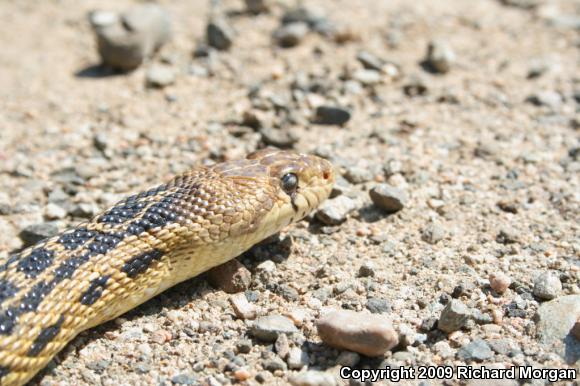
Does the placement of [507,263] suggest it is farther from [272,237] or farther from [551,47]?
[551,47]

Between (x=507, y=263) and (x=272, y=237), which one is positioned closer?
(x=507, y=263)

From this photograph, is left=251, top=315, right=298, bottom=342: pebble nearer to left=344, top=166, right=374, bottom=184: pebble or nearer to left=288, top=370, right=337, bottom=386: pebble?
left=288, top=370, right=337, bottom=386: pebble

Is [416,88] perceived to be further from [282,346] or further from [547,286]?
[282,346]

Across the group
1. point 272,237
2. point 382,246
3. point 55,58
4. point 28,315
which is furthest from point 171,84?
point 28,315

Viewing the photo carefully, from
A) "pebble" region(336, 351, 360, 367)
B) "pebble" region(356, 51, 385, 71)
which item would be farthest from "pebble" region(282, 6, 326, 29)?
"pebble" region(336, 351, 360, 367)

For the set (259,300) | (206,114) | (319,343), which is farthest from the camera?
(206,114)

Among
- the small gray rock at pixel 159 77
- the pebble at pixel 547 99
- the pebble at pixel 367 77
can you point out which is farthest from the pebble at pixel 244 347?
the pebble at pixel 547 99

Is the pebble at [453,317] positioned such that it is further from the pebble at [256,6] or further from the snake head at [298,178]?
the pebble at [256,6]
